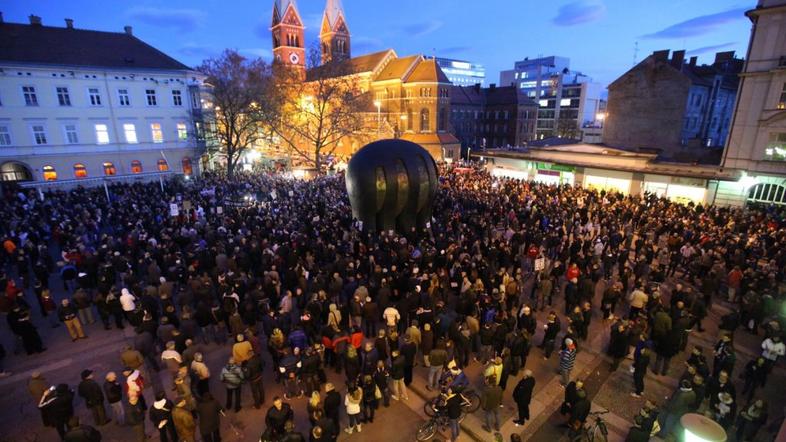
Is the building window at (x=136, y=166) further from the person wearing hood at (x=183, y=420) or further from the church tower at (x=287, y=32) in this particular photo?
the church tower at (x=287, y=32)

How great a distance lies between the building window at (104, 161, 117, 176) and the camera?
3369 cm

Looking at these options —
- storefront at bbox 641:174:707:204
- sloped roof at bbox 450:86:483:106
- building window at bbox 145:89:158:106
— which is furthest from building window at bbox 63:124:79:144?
sloped roof at bbox 450:86:483:106

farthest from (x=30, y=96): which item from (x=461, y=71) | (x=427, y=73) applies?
(x=461, y=71)

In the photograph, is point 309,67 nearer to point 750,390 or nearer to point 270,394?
point 270,394

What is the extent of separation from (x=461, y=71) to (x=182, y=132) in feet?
409

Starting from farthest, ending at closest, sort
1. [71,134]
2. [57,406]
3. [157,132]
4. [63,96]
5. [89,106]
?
[157,132]
[89,106]
[71,134]
[63,96]
[57,406]

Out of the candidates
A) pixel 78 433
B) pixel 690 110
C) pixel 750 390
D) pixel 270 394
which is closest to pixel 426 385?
pixel 270 394

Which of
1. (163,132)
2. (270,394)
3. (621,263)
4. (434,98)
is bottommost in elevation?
(270,394)

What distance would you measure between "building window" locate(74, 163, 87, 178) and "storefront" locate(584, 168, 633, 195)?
41473 millimetres

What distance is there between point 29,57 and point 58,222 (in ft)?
70.0

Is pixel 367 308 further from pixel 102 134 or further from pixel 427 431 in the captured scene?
pixel 102 134

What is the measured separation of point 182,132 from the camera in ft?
123

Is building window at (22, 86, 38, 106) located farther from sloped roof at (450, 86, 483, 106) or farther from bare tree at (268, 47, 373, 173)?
sloped roof at (450, 86, 483, 106)

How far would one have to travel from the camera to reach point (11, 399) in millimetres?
8539
